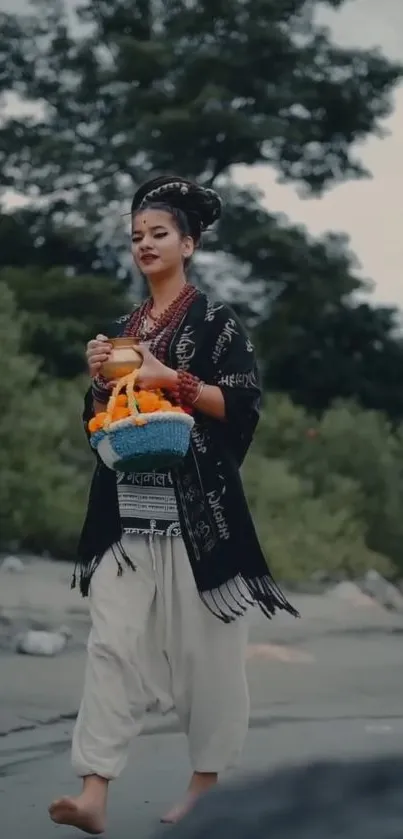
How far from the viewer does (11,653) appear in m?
7.56

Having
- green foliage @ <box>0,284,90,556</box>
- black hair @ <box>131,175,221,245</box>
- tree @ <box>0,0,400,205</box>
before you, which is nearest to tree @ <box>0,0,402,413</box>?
tree @ <box>0,0,400,205</box>

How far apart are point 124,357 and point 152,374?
8 centimetres

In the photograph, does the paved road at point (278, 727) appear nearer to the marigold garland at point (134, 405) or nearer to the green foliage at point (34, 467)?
the marigold garland at point (134, 405)

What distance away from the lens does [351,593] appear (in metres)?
11.8

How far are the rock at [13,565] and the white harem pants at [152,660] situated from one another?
6.13 meters

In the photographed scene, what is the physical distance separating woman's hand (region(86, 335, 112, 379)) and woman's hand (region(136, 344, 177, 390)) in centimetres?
8

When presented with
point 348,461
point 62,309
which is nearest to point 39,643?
point 348,461

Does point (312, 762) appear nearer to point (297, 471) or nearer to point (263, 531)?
point (263, 531)

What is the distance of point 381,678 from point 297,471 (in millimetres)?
9000

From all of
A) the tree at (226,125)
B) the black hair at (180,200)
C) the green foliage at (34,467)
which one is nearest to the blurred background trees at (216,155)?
the tree at (226,125)

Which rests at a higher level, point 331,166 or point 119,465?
point 331,166

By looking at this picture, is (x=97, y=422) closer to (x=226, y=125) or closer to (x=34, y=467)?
(x=34, y=467)

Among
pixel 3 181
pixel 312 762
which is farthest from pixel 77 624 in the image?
pixel 3 181

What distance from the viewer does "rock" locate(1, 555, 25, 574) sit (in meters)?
10.3
